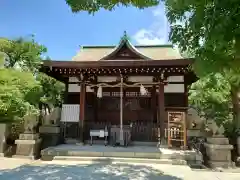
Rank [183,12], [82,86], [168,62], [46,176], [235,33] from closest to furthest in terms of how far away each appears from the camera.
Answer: [235,33] → [183,12] → [46,176] → [168,62] → [82,86]

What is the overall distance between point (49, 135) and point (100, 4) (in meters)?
7.45

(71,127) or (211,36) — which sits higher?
(211,36)

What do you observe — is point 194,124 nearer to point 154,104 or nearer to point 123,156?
point 154,104

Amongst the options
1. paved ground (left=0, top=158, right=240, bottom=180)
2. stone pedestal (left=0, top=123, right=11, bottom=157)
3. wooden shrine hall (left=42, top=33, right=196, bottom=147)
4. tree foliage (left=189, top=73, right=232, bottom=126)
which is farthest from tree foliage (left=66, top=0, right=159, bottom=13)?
stone pedestal (left=0, top=123, right=11, bottom=157)

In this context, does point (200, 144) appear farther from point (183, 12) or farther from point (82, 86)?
point (183, 12)

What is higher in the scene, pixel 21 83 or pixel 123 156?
pixel 21 83

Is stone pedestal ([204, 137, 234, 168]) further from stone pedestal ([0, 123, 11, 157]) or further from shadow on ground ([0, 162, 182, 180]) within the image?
stone pedestal ([0, 123, 11, 157])

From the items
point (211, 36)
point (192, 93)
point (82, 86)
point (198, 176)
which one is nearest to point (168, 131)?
point (192, 93)

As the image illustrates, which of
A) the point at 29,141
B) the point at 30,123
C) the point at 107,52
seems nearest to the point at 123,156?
the point at 29,141

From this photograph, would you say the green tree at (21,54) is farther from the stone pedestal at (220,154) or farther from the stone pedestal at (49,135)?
the stone pedestal at (220,154)

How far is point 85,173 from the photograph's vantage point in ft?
22.2

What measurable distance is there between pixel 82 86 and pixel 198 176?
678 centimetres

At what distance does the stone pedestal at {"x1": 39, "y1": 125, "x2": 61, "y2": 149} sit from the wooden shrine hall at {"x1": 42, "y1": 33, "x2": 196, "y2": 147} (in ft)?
2.04

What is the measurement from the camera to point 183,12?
4.91 metres
